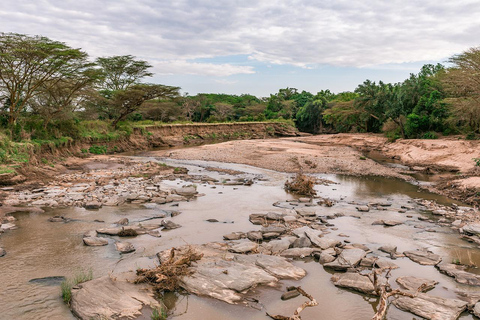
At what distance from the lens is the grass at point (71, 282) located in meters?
5.70

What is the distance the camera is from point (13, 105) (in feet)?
65.6

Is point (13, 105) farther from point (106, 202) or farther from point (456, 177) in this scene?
point (456, 177)

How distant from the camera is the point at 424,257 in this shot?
7.79m

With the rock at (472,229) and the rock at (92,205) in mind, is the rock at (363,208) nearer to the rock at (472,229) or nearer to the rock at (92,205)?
the rock at (472,229)

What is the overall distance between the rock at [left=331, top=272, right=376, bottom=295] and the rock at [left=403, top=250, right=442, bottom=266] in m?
1.95

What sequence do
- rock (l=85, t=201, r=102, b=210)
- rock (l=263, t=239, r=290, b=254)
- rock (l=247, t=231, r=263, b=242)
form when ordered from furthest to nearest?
rock (l=85, t=201, r=102, b=210)
rock (l=247, t=231, r=263, b=242)
rock (l=263, t=239, r=290, b=254)

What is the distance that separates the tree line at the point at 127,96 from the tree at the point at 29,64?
Answer: 47 mm

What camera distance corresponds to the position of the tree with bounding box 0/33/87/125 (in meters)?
17.8

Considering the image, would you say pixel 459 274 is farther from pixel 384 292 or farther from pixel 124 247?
pixel 124 247

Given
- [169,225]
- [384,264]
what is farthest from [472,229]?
[169,225]

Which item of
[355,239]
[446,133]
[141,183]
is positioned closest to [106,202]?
[141,183]

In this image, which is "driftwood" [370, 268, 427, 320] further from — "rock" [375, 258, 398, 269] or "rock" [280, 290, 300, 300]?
"rock" [280, 290, 300, 300]

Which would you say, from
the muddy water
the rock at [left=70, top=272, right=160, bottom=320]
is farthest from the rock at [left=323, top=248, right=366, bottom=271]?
the rock at [left=70, top=272, right=160, bottom=320]

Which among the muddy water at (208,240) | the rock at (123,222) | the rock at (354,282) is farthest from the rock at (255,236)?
the rock at (123,222)
